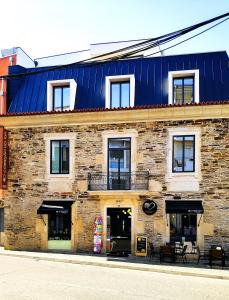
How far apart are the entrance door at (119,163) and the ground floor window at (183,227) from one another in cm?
285

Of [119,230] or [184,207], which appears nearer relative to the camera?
[184,207]

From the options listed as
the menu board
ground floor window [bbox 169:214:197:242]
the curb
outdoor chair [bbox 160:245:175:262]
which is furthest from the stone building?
the curb

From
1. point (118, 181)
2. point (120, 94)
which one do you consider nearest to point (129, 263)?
point (118, 181)

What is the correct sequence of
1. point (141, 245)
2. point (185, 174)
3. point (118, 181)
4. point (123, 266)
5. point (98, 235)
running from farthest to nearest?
point (118, 181), point (98, 235), point (185, 174), point (141, 245), point (123, 266)

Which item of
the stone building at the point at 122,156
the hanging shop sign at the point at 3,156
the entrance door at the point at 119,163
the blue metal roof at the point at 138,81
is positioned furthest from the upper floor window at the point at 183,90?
the hanging shop sign at the point at 3,156

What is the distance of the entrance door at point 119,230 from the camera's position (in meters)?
19.1

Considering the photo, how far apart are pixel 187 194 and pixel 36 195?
770 cm

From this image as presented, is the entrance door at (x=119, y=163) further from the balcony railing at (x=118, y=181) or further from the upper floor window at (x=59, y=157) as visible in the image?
the upper floor window at (x=59, y=157)

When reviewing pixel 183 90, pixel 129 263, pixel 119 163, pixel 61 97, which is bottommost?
pixel 129 263

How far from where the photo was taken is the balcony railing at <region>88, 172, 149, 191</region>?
18719 millimetres

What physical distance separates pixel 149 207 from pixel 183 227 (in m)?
1.84

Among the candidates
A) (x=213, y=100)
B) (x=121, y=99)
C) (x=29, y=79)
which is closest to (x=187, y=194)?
(x=213, y=100)

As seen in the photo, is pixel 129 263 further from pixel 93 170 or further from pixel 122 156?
pixel 122 156

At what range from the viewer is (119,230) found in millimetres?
19250
